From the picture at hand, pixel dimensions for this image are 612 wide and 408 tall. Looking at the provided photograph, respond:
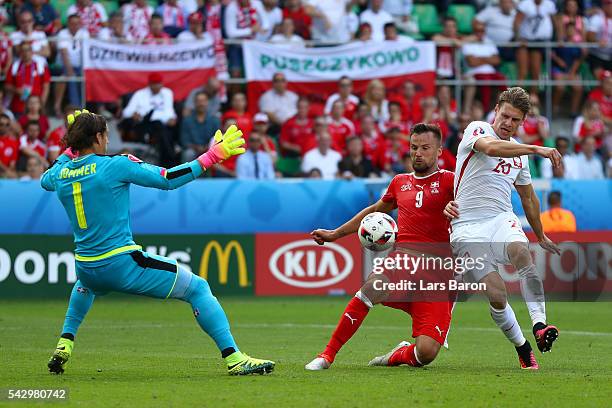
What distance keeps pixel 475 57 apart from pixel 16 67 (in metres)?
9.02

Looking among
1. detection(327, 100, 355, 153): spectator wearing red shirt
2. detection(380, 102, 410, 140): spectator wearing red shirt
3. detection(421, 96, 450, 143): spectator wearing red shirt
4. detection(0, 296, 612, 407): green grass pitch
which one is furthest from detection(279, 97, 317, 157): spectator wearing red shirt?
detection(0, 296, 612, 407): green grass pitch

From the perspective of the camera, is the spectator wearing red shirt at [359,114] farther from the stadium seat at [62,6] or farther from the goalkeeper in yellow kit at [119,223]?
the goalkeeper in yellow kit at [119,223]

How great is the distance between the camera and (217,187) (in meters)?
19.7

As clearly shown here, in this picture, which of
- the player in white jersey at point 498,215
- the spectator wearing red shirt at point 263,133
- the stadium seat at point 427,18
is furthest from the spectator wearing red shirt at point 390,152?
the player in white jersey at point 498,215

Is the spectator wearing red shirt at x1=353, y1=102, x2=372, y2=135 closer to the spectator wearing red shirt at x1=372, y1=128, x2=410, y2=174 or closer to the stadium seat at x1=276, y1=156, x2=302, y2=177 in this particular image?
the spectator wearing red shirt at x1=372, y1=128, x2=410, y2=174

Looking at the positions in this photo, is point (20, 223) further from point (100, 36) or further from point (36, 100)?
point (100, 36)

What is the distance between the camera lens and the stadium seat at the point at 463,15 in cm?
2508

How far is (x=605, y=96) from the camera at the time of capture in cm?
2378

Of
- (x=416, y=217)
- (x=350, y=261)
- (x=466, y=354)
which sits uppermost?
(x=416, y=217)

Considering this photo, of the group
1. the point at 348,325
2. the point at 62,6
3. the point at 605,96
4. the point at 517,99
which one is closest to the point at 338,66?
the point at 62,6

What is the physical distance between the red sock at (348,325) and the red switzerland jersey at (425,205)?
80 cm

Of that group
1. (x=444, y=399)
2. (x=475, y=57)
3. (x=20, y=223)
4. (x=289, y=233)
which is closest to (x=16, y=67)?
(x=20, y=223)

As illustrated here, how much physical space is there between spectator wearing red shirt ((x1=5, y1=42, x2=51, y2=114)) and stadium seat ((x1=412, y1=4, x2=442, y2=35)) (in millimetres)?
8245

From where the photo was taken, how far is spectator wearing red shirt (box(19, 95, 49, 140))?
20078 millimetres
